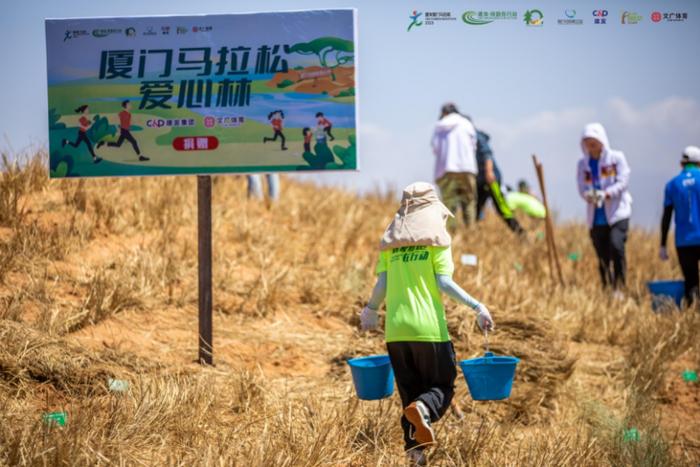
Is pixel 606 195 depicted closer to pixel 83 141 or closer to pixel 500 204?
pixel 500 204

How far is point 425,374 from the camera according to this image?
18.2ft

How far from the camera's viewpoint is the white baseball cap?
35.0 ft

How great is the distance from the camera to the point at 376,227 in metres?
12.4

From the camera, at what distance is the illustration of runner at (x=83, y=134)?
7.06m

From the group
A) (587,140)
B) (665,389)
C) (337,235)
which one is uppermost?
(587,140)

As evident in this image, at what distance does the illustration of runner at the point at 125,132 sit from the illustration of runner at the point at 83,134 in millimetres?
85

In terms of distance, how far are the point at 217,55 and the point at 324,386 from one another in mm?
2593

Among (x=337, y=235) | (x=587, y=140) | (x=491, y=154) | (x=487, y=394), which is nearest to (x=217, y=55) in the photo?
(x=487, y=394)

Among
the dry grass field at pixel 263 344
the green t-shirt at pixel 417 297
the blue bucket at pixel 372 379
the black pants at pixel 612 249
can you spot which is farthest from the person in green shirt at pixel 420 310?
the black pants at pixel 612 249

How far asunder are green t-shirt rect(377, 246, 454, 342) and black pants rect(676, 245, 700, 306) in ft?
19.1

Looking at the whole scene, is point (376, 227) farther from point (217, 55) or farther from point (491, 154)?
point (217, 55)

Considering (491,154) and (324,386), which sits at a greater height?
(491,154)

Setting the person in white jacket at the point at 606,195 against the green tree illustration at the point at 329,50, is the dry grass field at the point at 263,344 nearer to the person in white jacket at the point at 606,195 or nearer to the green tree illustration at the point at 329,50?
the person in white jacket at the point at 606,195

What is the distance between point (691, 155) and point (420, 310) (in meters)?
6.31
